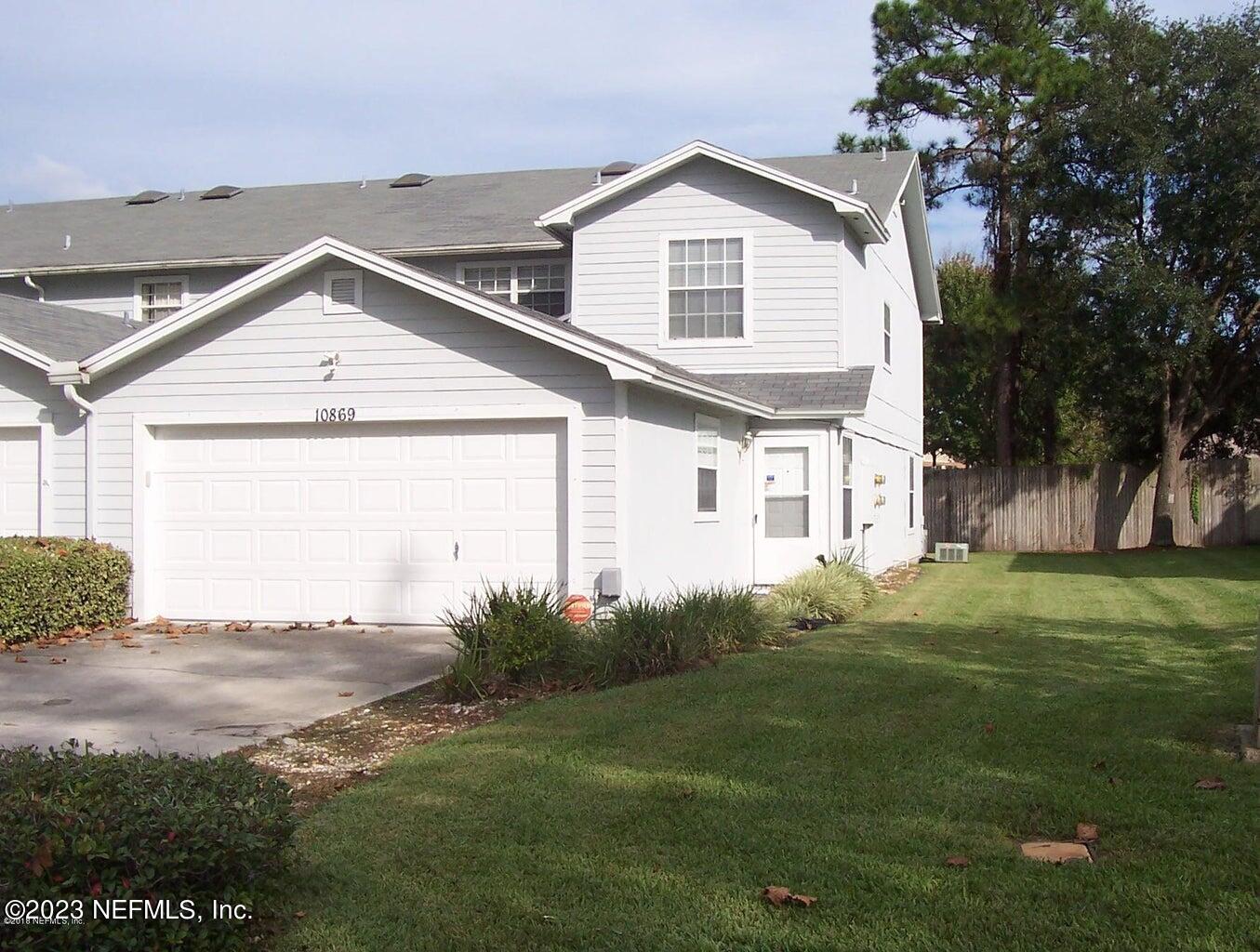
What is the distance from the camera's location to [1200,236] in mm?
25641

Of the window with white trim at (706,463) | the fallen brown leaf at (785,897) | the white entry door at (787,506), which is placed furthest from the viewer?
the white entry door at (787,506)

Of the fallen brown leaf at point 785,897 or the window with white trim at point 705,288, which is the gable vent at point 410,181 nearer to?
the window with white trim at point 705,288

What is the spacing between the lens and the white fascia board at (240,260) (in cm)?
1959

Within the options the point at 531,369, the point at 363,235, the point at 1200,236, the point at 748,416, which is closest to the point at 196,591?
the point at 531,369

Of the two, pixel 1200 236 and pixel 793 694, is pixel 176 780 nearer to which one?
pixel 793 694

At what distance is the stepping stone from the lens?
206 inches

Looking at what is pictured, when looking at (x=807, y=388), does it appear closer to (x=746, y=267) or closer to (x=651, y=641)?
(x=746, y=267)

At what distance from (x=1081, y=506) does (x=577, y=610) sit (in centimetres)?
2180

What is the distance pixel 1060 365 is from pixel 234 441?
2335cm

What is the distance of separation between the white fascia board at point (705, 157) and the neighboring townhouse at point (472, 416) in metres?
0.06

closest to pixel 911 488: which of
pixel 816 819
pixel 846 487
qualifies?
pixel 846 487

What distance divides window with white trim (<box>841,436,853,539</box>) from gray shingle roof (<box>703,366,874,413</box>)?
2.75 ft

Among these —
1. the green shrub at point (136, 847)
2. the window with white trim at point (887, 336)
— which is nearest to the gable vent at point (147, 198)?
the window with white trim at point (887, 336)

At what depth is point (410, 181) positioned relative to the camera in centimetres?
2488
